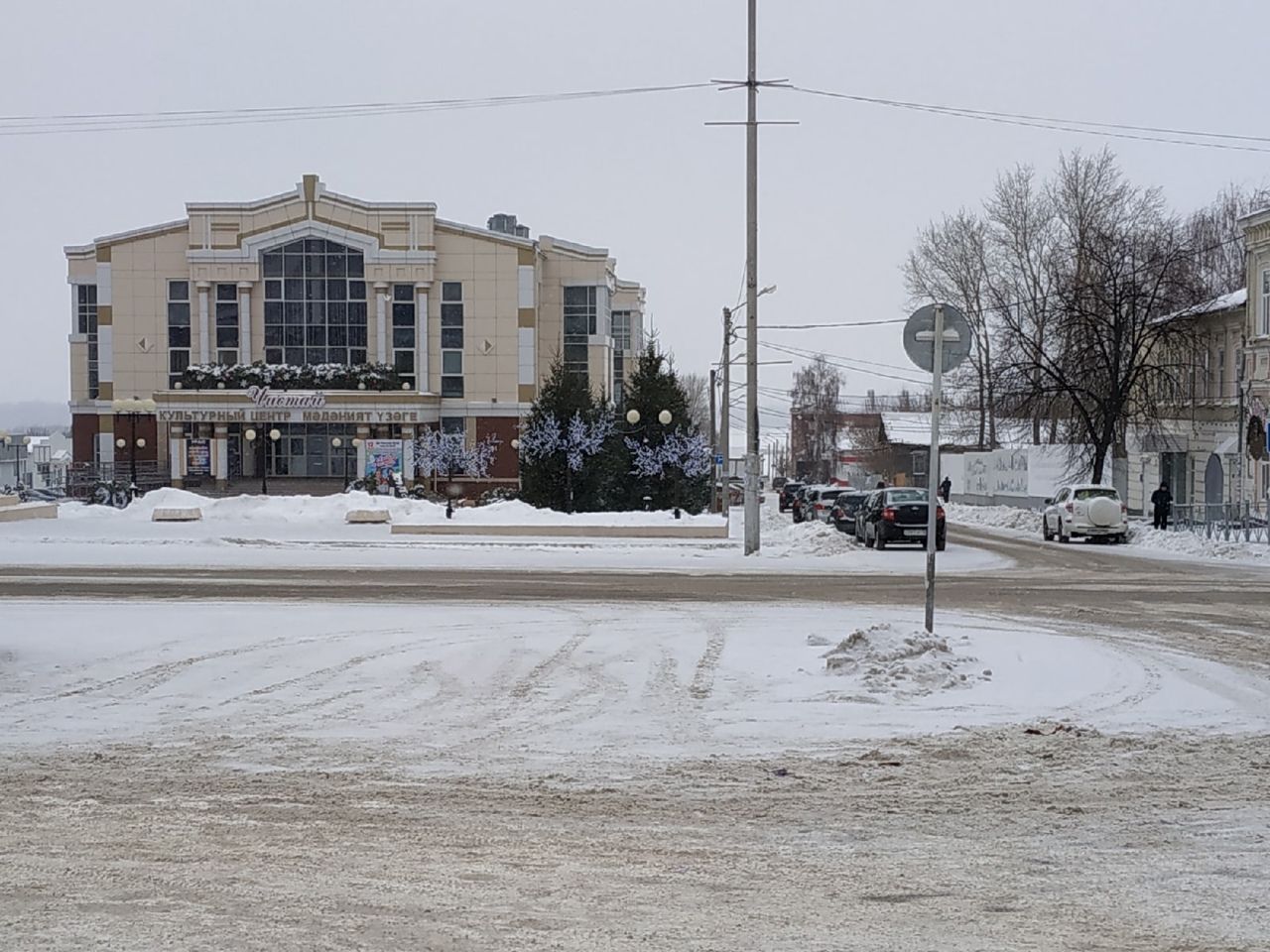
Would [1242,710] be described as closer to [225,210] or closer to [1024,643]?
[1024,643]

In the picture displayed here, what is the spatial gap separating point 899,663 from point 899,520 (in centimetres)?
2397

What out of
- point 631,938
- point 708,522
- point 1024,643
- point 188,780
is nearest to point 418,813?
point 188,780

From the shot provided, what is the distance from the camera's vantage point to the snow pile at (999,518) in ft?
175

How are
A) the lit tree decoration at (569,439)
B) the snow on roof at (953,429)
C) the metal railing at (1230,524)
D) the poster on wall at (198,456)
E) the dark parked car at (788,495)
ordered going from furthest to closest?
the snow on roof at (953,429)
the dark parked car at (788,495)
the poster on wall at (198,456)
the lit tree decoration at (569,439)
the metal railing at (1230,524)

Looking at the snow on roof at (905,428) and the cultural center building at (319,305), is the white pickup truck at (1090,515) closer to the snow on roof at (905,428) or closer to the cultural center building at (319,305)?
the cultural center building at (319,305)

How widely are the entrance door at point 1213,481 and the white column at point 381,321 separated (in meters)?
41.6

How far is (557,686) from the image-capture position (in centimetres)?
1215

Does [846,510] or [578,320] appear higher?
[578,320]

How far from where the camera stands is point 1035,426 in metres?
73.0

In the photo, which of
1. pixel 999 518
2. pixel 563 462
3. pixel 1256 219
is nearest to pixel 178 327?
pixel 563 462

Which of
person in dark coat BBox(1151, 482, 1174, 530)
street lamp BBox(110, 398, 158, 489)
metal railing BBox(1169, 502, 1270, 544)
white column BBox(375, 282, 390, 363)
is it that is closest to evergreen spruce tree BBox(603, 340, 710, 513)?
person in dark coat BBox(1151, 482, 1174, 530)

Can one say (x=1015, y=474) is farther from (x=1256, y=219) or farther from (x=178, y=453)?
(x=178, y=453)

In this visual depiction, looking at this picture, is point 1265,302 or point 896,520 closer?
point 896,520

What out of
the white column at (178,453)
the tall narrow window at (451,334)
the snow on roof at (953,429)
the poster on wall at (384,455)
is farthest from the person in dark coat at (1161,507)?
the white column at (178,453)
